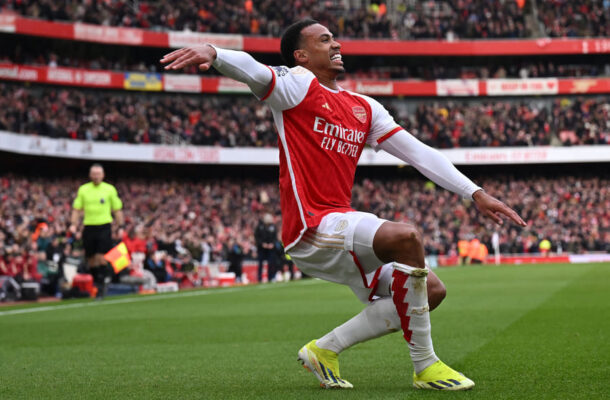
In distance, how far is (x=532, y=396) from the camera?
13.5 feet

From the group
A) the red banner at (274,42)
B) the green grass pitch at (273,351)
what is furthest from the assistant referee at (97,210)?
the red banner at (274,42)

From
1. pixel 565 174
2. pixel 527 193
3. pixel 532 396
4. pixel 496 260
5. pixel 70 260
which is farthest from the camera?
pixel 565 174

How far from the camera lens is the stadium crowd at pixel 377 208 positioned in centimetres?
3200

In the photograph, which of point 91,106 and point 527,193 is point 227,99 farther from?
point 527,193

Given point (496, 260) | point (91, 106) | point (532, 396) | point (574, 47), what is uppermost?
point (574, 47)

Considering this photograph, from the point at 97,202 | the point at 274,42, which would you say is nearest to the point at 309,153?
the point at 97,202

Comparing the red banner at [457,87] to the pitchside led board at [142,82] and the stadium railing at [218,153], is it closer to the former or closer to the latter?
the stadium railing at [218,153]

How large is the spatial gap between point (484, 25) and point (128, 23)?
21.0 m

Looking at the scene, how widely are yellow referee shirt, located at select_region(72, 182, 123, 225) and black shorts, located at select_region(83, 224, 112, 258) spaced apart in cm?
11

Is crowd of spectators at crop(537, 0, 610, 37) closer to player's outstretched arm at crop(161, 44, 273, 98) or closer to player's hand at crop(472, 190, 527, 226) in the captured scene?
player's hand at crop(472, 190, 527, 226)

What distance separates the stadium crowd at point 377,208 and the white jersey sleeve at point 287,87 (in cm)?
2236

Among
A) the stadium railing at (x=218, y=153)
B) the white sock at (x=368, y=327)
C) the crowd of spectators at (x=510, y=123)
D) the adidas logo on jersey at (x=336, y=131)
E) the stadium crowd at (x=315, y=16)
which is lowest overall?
the white sock at (x=368, y=327)

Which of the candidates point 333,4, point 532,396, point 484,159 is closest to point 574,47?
point 484,159

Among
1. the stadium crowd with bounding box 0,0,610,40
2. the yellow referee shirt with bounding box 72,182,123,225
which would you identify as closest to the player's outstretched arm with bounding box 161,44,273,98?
the yellow referee shirt with bounding box 72,182,123,225
